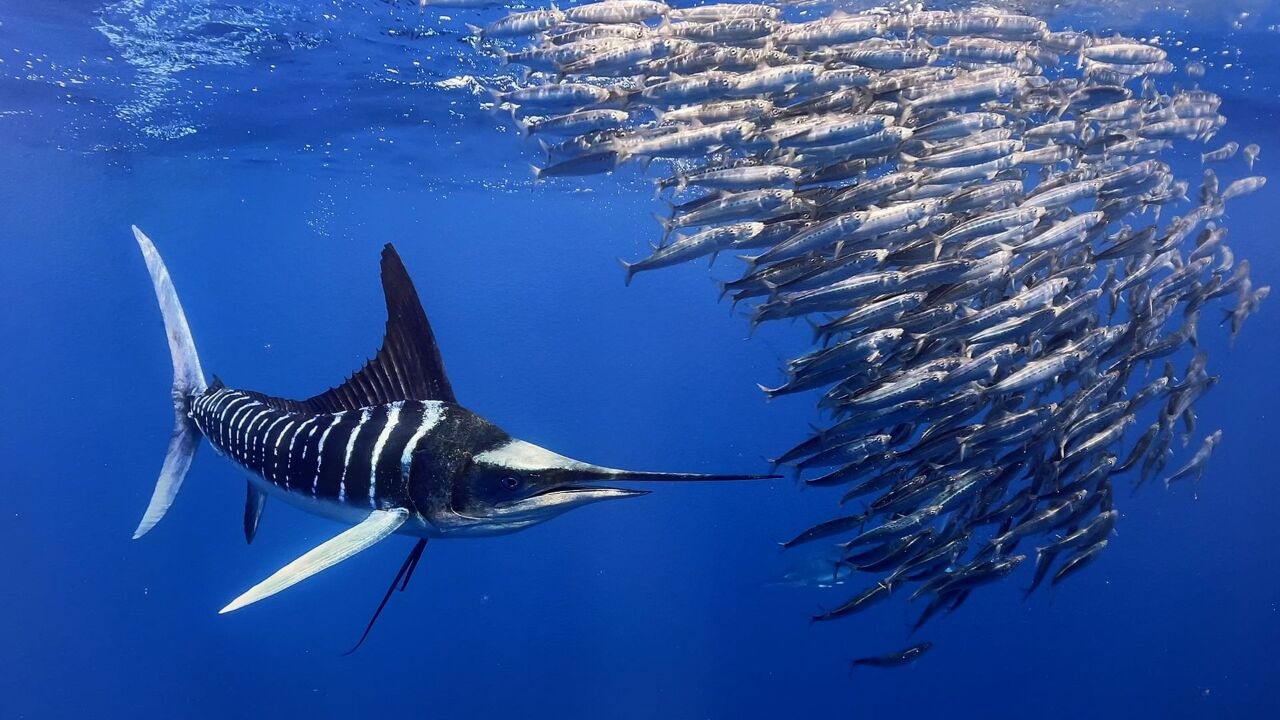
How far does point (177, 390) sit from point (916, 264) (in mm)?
4896

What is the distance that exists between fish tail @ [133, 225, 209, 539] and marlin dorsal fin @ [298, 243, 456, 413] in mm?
1860

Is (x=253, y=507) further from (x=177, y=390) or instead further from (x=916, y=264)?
(x=916, y=264)

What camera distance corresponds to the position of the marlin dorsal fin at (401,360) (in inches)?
128

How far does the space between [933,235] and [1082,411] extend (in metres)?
1.76

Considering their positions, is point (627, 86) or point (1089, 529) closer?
point (1089, 529)

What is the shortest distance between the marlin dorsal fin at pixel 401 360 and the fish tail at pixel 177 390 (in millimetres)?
1860

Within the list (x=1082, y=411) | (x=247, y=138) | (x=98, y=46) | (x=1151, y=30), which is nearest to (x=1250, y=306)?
(x=1082, y=411)

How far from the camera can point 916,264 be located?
197 inches

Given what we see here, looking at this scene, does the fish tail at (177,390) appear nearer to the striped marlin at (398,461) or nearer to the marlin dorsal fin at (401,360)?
the striped marlin at (398,461)

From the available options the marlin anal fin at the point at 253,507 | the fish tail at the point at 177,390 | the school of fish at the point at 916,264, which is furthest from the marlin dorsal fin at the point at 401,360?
the school of fish at the point at 916,264

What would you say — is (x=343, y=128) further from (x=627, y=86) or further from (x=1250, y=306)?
(x=1250, y=306)

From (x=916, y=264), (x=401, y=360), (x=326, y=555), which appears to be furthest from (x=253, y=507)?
(x=916, y=264)

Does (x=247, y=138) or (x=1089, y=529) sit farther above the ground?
(x=247, y=138)

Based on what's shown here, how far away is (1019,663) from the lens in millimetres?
15172
